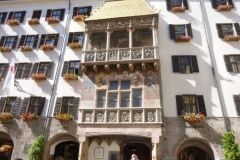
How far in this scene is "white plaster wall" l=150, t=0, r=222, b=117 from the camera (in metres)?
15.6

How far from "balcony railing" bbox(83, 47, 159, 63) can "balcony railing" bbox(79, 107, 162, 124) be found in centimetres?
386

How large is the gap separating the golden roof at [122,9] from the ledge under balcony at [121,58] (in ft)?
11.2

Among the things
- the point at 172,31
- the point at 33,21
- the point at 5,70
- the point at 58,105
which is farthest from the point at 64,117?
the point at 172,31

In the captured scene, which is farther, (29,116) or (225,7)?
(225,7)

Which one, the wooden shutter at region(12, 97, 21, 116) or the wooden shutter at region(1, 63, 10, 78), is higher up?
the wooden shutter at region(1, 63, 10, 78)

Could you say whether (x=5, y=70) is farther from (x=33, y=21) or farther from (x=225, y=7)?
(x=225, y=7)

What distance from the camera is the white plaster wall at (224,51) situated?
606 inches

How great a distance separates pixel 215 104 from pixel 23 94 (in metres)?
16.0

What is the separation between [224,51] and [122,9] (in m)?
9.48

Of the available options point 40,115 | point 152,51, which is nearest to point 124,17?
point 152,51

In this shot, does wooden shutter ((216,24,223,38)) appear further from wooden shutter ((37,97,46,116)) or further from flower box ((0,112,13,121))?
flower box ((0,112,13,121))

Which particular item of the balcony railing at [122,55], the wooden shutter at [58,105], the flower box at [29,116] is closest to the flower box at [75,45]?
the balcony railing at [122,55]

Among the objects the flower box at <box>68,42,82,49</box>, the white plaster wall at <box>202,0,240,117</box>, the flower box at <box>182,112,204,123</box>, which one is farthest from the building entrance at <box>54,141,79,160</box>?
the white plaster wall at <box>202,0,240,117</box>

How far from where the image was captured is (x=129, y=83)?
16.0 metres
